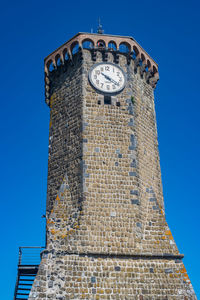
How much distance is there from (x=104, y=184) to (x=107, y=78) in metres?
5.44

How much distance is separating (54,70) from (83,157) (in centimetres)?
619

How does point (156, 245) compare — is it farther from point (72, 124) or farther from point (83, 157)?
point (72, 124)

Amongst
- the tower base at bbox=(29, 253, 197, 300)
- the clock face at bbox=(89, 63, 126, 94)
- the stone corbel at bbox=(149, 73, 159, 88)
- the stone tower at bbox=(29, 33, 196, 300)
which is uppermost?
the stone corbel at bbox=(149, 73, 159, 88)

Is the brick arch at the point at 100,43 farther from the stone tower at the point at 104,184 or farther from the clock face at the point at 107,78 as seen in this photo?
the clock face at the point at 107,78

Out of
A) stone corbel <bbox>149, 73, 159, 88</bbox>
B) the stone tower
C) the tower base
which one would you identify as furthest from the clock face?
the tower base

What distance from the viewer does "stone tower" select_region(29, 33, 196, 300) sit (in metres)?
13.4

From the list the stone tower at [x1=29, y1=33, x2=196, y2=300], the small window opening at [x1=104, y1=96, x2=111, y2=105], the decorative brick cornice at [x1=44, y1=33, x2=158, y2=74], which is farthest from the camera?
the decorative brick cornice at [x1=44, y1=33, x2=158, y2=74]

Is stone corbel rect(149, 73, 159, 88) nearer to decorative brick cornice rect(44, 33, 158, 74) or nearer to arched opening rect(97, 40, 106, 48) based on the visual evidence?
decorative brick cornice rect(44, 33, 158, 74)

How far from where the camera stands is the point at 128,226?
14.5 meters

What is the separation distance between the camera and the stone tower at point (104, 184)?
43.9ft

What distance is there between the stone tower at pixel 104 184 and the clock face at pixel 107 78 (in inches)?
2.0

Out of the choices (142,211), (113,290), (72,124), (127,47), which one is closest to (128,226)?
(142,211)

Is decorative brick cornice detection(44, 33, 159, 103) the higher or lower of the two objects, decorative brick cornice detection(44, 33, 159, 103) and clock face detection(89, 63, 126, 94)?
the higher

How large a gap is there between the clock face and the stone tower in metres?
0.05
